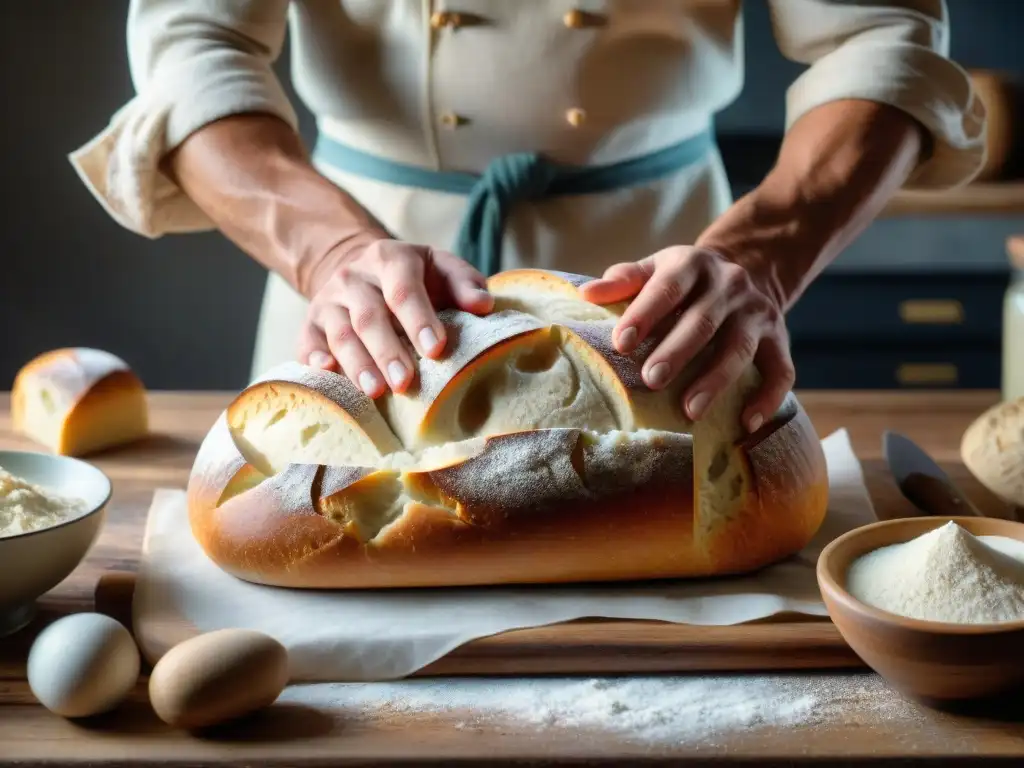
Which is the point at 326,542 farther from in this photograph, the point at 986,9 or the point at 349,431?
the point at 986,9

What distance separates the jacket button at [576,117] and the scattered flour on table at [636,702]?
77 centimetres

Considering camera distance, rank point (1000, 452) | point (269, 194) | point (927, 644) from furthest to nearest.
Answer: point (269, 194) < point (1000, 452) < point (927, 644)

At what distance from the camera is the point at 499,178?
145 centimetres

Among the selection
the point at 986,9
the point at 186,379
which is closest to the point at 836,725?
the point at 186,379

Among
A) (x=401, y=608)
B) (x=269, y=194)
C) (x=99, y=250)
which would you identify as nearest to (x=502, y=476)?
(x=401, y=608)

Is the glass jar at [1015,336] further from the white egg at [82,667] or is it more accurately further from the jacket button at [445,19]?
the white egg at [82,667]

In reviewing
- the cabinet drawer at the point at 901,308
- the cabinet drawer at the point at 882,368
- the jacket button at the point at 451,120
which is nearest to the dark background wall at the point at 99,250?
the cabinet drawer at the point at 901,308

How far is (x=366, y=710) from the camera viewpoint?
0.85m

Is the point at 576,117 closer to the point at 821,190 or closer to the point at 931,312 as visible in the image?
the point at 821,190

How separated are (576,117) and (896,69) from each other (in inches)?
14.6

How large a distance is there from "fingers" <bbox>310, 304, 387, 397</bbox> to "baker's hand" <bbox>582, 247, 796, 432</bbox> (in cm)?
21

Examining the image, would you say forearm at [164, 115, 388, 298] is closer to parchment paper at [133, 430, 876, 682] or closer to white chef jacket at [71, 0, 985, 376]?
white chef jacket at [71, 0, 985, 376]

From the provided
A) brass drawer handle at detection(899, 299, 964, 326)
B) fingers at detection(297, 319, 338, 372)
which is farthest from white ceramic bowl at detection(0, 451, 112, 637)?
brass drawer handle at detection(899, 299, 964, 326)

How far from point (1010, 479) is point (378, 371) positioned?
2.04ft
